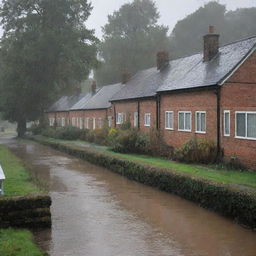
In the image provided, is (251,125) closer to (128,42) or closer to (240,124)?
(240,124)

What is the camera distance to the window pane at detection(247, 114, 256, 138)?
70.6ft

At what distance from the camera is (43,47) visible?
183ft

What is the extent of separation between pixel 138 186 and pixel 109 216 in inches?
242

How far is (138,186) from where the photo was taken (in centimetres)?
2081

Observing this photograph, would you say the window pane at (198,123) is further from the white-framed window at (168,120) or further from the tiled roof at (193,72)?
the white-framed window at (168,120)

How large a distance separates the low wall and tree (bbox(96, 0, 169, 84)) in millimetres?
64026

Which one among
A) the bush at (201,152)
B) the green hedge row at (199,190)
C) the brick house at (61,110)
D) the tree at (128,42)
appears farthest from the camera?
the tree at (128,42)

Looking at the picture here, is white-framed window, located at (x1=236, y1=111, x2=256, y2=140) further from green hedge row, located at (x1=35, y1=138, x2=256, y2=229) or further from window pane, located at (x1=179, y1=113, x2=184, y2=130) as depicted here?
window pane, located at (x1=179, y1=113, x2=184, y2=130)

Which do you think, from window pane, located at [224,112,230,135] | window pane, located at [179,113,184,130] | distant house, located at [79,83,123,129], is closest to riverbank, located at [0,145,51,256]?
window pane, located at [224,112,230,135]

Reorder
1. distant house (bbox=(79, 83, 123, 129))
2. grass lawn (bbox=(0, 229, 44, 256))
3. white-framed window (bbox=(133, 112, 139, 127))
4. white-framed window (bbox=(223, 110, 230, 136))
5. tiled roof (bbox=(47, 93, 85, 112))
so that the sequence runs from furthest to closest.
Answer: tiled roof (bbox=(47, 93, 85, 112)), distant house (bbox=(79, 83, 123, 129)), white-framed window (bbox=(133, 112, 139, 127)), white-framed window (bbox=(223, 110, 230, 136)), grass lawn (bbox=(0, 229, 44, 256))

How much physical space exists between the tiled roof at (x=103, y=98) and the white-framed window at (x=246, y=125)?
89.1ft

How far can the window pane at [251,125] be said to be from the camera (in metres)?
21.5

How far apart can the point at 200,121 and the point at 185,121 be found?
197cm

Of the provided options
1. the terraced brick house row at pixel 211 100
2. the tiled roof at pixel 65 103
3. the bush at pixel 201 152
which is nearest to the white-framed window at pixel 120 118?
the terraced brick house row at pixel 211 100
